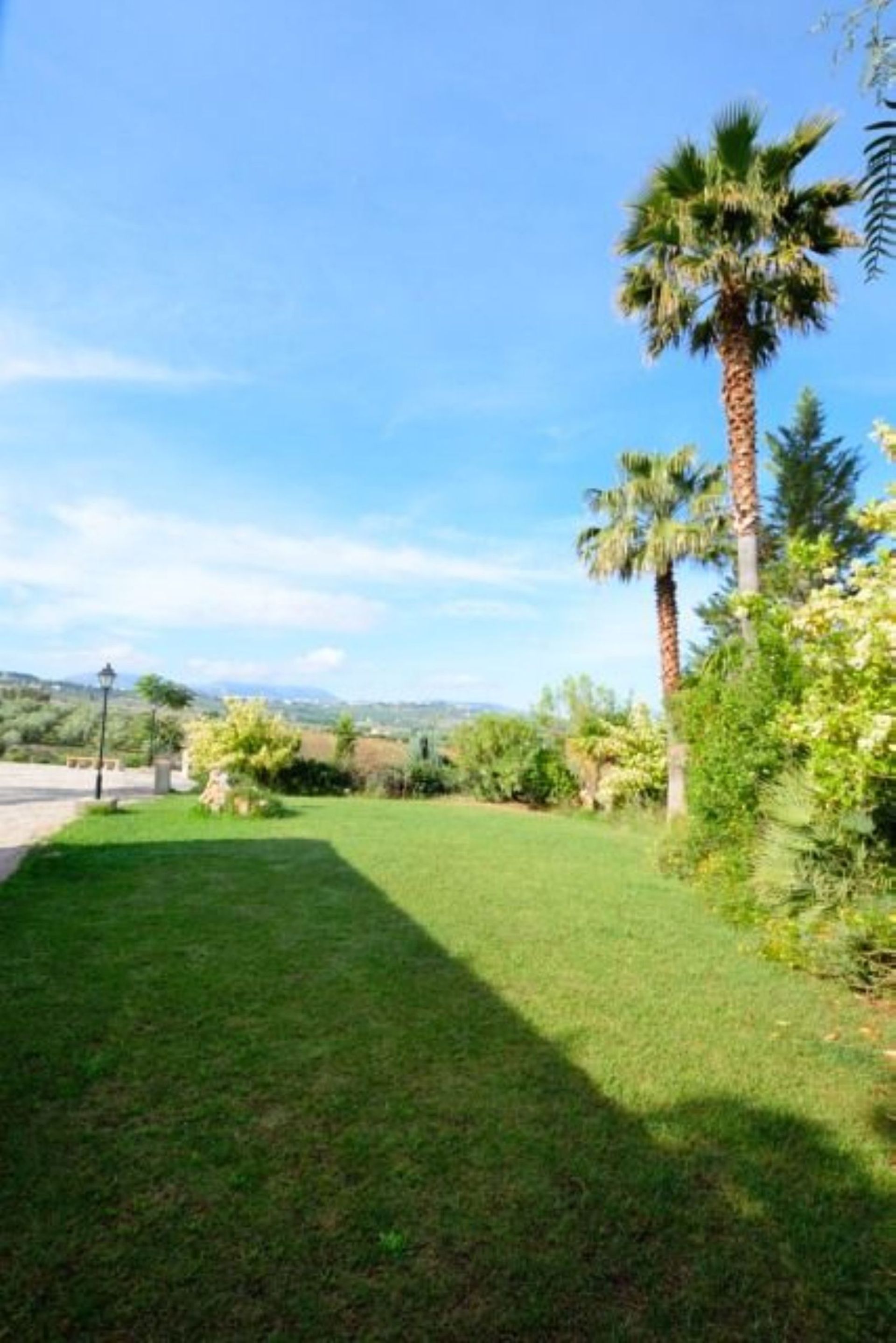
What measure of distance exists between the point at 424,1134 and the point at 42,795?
15.4 metres

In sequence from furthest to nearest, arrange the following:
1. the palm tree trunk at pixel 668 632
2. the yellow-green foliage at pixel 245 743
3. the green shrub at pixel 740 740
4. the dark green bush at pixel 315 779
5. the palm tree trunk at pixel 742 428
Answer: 1. the dark green bush at pixel 315 779
2. the yellow-green foliage at pixel 245 743
3. the palm tree trunk at pixel 668 632
4. the palm tree trunk at pixel 742 428
5. the green shrub at pixel 740 740

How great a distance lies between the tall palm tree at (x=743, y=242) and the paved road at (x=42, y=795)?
397 inches

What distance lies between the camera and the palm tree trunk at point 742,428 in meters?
9.70

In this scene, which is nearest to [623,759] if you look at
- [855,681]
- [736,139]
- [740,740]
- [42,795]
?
[740,740]

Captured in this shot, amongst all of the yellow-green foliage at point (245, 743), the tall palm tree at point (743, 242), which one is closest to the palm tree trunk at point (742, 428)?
the tall palm tree at point (743, 242)

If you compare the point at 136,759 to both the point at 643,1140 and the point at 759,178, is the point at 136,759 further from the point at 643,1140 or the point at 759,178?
the point at 643,1140

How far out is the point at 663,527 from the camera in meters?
14.8

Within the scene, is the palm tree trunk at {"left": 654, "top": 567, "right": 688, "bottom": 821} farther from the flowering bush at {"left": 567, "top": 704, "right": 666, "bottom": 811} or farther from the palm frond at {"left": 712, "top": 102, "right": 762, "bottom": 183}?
the palm frond at {"left": 712, "top": 102, "right": 762, "bottom": 183}

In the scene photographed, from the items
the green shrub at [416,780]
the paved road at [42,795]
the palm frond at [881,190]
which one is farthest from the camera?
the green shrub at [416,780]

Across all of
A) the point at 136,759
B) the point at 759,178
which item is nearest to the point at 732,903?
the point at 759,178

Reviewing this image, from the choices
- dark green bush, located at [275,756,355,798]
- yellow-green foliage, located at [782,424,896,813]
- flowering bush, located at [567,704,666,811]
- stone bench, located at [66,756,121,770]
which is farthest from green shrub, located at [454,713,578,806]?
stone bench, located at [66,756,121,770]

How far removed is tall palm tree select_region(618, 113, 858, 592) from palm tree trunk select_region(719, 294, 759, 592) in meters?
0.01

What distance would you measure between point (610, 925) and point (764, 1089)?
9.66 ft

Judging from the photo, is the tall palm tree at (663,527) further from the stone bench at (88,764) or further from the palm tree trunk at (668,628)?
the stone bench at (88,764)
